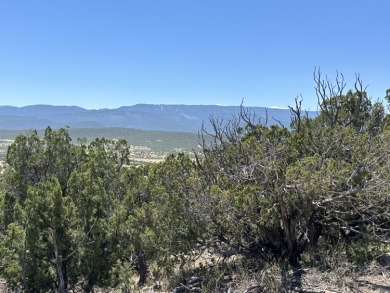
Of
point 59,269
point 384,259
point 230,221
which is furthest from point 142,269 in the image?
point 384,259

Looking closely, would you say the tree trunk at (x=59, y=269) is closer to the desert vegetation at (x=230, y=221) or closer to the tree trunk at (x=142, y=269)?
the desert vegetation at (x=230, y=221)

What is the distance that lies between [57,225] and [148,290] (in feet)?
10.1

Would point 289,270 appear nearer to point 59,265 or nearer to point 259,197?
point 259,197

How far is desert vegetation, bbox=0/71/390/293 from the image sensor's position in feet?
24.4

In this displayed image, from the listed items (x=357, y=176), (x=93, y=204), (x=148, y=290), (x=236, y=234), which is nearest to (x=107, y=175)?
(x=93, y=204)

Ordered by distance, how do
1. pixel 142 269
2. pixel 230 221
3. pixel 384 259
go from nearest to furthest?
pixel 384 259
pixel 230 221
pixel 142 269

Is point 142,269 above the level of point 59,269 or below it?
below

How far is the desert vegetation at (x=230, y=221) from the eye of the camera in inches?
293

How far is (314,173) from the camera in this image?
7.17m

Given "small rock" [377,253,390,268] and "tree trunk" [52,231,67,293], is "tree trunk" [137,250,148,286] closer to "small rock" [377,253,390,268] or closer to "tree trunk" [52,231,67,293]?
"tree trunk" [52,231,67,293]

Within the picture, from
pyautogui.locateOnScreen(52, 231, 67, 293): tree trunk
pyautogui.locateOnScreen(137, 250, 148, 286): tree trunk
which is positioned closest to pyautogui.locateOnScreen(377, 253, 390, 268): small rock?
pyautogui.locateOnScreen(137, 250, 148, 286): tree trunk

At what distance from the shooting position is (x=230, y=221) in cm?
814

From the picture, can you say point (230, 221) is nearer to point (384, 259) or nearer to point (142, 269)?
point (384, 259)

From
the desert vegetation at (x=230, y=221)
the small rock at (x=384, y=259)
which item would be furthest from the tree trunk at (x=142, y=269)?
the small rock at (x=384, y=259)
